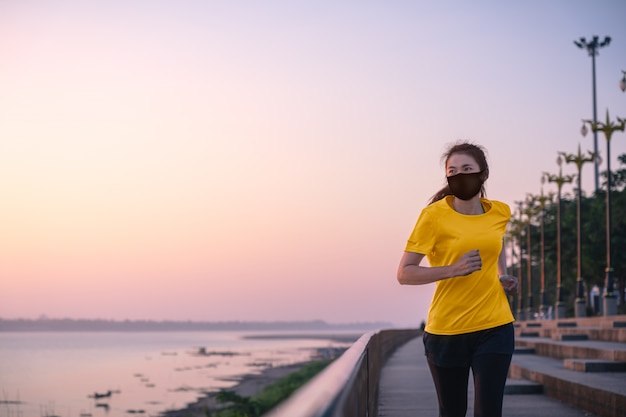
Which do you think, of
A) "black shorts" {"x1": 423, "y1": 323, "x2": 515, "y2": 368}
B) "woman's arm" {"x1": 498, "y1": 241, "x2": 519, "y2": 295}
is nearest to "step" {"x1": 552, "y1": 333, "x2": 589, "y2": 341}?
"woman's arm" {"x1": 498, "y1": 241, "x2": 519, "y2": 295}

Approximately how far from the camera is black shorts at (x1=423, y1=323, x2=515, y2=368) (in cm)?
473

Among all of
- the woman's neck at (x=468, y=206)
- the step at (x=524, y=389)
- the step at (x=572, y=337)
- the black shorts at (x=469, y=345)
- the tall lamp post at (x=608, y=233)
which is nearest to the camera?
the black shorts at (x=469, y=345)

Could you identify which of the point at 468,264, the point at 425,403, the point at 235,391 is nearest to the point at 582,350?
the point at 425,403

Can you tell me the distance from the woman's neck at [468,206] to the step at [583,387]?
4.86m

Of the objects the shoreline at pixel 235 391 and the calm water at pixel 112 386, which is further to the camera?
the calm water at pixel 112 386

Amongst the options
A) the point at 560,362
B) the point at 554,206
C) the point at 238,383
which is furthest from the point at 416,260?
the point at 238,383

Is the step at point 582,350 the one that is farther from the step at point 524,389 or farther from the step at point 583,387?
the step at point 524,389

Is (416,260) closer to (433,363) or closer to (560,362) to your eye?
(433,363)

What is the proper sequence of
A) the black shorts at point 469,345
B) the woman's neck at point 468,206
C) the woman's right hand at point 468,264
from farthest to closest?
the woman's neck at point 468,206 → the black shorts at point 469,345 → the woman's right hand at point 468,264

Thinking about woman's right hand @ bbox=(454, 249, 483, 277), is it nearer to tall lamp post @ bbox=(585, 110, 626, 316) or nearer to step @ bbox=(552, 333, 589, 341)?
step @ bbox=(552, 333, 589, 341)

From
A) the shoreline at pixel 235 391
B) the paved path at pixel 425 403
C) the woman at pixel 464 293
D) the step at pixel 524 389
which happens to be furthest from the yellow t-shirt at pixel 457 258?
the shoreline at pixel 235 391

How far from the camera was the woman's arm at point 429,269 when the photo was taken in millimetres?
4570

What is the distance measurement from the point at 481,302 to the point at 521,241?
7305 cm

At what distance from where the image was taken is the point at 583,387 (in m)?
10.6
